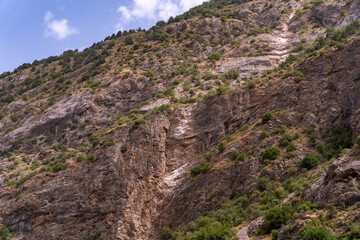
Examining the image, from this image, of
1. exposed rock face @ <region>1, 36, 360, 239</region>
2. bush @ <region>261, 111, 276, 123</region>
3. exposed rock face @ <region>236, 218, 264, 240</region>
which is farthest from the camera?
bush @ <region>261, 111, 276, 123</region>

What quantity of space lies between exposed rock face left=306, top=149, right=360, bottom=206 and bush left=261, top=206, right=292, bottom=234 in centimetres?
157

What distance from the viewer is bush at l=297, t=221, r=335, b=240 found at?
19195 mm

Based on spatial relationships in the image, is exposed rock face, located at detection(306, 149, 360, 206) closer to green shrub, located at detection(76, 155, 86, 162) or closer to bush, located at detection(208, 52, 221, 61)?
green shrub, located at detection(76, 155, 86, 162)

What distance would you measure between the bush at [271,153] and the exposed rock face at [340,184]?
8.07 meters

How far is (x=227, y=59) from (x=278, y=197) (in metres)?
33.3

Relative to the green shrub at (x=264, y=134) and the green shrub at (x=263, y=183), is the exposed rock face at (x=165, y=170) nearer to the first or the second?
the green shrub at (x=263, y=183)

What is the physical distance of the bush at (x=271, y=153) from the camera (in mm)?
32713

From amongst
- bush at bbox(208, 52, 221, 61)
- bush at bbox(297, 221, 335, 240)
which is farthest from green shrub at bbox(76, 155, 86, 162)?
bush at bbox(297, 221, 335, 240)

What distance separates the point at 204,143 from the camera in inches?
1625

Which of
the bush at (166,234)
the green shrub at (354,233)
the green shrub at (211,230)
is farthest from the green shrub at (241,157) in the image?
the green shrub at (354,233)

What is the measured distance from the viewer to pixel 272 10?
70062 mm

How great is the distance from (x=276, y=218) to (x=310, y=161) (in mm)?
8286

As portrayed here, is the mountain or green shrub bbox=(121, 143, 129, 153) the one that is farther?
green shrub bbox=(121, 143, 129, 153)

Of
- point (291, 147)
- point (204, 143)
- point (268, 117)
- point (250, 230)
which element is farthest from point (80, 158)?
point (250, 230)
